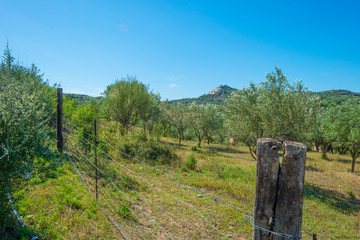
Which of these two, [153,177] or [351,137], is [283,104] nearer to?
[153,177]

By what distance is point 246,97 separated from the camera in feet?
65.1

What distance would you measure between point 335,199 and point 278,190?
10741 millimetres

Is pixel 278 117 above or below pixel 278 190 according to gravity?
above

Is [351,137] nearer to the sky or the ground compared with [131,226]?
nearer to the sky

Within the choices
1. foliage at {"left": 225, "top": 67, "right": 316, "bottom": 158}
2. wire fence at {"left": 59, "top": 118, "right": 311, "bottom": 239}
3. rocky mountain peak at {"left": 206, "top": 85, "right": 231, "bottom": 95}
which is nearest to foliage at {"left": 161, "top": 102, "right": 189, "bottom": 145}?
foliage at {"left": 225, "top": 67, "right": 316, "bottom": 158}

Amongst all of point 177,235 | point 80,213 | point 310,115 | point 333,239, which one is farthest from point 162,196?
point 310,115

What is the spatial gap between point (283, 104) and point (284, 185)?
10.1m

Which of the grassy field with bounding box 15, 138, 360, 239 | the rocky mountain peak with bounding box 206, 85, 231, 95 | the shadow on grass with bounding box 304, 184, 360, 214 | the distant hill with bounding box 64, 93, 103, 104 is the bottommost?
the shadow on grass with bounding box 304, 184, 360, 214

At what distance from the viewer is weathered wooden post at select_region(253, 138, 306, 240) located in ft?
5.72

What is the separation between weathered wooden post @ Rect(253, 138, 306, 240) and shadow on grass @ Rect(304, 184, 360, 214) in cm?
895

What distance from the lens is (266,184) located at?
183 cm

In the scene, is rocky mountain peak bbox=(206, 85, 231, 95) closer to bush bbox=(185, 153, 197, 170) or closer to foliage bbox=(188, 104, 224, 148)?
foliage bbox=(188, 104, 224, 148)

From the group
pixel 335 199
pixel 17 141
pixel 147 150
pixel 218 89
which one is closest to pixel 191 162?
pixel 147 150

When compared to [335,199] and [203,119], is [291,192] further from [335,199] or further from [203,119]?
[203,119]
